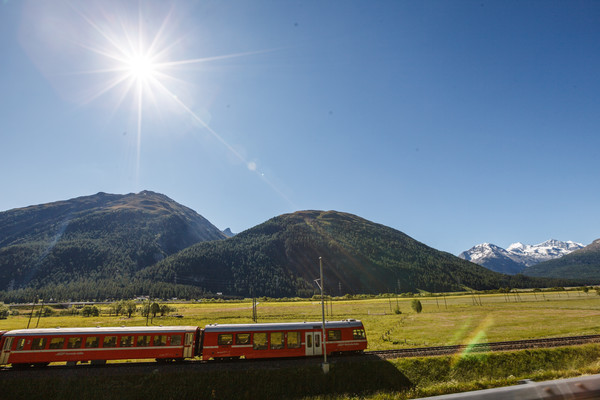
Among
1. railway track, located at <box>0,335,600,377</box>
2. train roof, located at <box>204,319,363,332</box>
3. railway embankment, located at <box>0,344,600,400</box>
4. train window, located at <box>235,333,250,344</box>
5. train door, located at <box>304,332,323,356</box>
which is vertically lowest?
railway embankment, located at <box>0,344,600,400</box>

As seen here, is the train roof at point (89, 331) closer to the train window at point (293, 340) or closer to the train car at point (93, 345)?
the train car at point (93, 345)

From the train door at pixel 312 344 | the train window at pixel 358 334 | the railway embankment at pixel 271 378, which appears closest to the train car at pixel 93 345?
the railway embankment at pixel 271 378

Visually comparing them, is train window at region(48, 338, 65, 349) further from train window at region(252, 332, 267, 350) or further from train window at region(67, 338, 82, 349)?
train window at region(252, 332, 267, 350)

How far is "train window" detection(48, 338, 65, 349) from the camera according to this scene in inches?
1084

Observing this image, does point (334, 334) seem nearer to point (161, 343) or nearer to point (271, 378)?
point (271, 378)

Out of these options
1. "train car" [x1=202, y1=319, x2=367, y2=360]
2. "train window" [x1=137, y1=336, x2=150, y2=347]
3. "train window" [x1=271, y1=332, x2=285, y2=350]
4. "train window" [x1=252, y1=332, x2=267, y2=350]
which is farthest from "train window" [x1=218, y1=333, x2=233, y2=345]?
"train window" [x1=137, y1=336, x2=150, y2=347]

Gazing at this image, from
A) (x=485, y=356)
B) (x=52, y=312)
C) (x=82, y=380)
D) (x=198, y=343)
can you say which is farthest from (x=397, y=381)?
(x=52, y=312)

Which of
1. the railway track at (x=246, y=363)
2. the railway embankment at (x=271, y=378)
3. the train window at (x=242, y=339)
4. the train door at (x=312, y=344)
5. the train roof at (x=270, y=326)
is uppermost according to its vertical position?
the train roof at (x=270, y=326)

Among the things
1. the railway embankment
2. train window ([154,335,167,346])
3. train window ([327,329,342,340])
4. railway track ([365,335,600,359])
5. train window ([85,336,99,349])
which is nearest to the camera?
the railway embankment

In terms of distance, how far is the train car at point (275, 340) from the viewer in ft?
93.2

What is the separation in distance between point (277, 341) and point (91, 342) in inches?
686

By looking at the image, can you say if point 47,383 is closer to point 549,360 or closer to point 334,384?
point 334,384

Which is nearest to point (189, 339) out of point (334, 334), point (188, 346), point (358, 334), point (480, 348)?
point (188, 346)

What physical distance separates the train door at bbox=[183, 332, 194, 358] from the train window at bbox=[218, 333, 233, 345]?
116 inches
